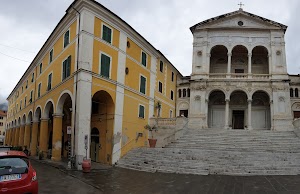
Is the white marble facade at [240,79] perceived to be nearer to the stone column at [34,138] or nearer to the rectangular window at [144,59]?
the rectangular window at [144,59]

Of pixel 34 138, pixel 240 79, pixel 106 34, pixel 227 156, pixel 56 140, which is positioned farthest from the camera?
pixel 240 79

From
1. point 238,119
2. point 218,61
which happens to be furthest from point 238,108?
point 218,61

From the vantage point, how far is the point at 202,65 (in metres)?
32.5

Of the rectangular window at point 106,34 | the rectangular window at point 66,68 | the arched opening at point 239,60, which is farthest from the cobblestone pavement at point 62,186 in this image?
the arched opening at point 239,60

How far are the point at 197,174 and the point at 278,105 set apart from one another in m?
19.5

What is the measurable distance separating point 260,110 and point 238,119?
2735 millimetres

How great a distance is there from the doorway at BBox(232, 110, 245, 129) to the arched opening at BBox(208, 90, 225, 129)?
1482 millimetres

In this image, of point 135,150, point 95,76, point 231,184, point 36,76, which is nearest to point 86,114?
point 95,76

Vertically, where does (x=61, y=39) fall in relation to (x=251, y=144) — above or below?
above

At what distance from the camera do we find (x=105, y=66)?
63.3 feet

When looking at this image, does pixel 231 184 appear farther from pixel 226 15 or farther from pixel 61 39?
pixel 226 15

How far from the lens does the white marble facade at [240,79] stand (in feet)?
100

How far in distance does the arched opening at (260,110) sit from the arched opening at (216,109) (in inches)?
139

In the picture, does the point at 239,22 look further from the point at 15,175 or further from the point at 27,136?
the point at 15,175
